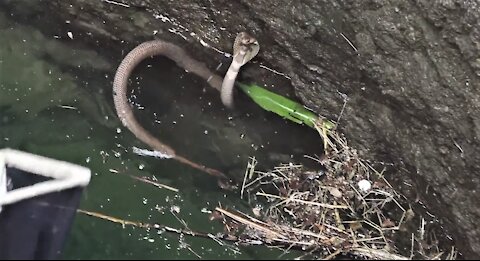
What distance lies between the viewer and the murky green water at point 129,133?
1504 millimetres

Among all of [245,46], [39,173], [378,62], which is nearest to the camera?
[39,173]

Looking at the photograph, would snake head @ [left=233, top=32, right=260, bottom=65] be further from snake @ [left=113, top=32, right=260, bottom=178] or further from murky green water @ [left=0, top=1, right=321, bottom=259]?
murky green water @ [left=0, top=1, right=321, bottom=259]

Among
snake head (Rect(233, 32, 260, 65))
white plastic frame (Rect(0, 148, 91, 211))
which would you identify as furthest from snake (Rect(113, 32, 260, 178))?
white plastic frame (Rect(0, 148, 91, 211))

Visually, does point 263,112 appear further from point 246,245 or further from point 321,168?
point 246,245

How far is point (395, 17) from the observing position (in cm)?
169

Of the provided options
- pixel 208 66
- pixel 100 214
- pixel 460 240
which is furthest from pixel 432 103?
pixel 100 214

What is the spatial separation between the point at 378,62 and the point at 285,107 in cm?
35

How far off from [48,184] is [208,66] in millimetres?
923

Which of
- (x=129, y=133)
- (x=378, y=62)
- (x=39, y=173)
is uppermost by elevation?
(x=378, y=62)

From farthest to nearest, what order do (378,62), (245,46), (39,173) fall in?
(245,46) < (378,62) < (39,173)

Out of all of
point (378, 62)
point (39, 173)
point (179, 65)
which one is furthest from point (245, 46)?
point (39, 173)

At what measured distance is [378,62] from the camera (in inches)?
70.1

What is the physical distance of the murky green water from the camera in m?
1.50

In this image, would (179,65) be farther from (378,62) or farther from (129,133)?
(378,62)
